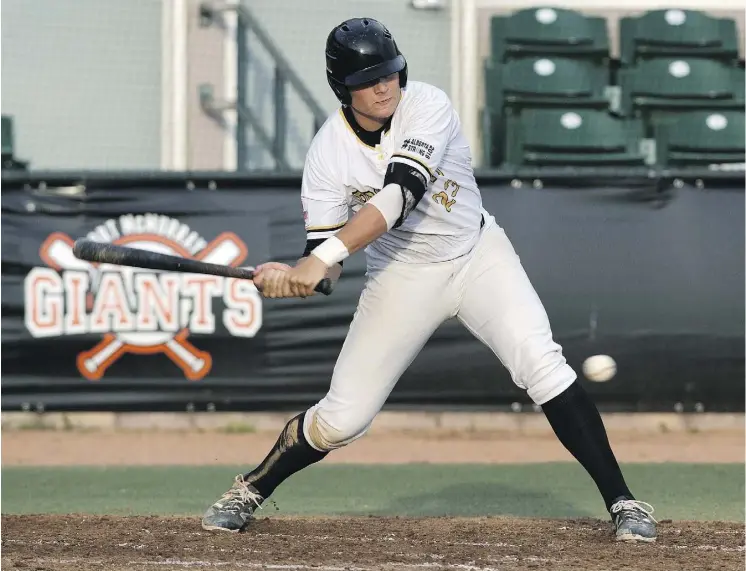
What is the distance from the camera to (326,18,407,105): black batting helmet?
4941mm

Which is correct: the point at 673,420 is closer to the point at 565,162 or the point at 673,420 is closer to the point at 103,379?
the point at 565,162

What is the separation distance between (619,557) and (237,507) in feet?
5.35

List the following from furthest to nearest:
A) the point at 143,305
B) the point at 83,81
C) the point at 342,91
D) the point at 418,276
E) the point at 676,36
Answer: the point at 676,36
the point at 83,81
the point at 143,305
the point at 418,276
the point at 342,91

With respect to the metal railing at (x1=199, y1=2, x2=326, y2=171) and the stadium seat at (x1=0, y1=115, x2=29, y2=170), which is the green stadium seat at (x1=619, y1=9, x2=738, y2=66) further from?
the stadium seat at (x1=0, y1=115, x2=29, y2=170)

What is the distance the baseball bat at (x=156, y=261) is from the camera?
4.86 m

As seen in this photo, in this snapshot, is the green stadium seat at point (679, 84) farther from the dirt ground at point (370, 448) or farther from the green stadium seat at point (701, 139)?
the dirt ground at point (370, 448)

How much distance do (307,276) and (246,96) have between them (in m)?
6.97

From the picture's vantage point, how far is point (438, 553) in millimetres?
5059

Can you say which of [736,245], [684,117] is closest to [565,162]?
[684,117]

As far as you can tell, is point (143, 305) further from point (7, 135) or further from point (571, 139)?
point (571, 139)

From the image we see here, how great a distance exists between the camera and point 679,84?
12.0 m

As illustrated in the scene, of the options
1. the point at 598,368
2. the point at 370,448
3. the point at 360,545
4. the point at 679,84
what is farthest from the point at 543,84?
the point at 360,545

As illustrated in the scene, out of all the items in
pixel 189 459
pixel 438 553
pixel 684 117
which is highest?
pixel 684 117

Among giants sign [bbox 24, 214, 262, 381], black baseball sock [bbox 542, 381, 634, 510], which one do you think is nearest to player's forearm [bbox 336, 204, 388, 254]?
black baseball sock [bbox 542, 381, 634, 510]
